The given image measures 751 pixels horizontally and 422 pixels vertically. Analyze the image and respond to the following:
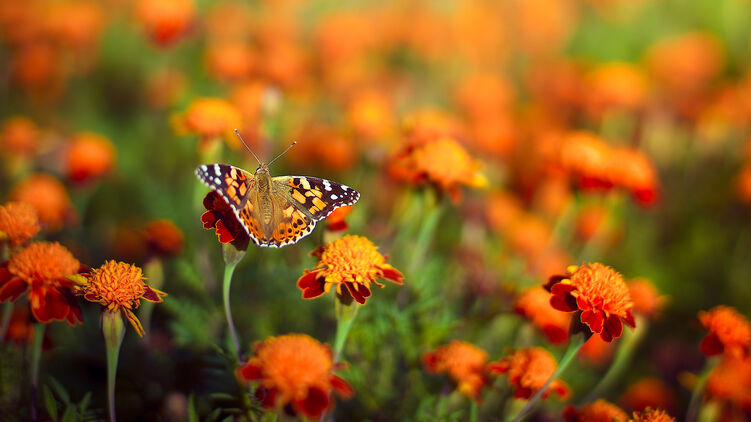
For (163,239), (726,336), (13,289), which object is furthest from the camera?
(163,239)

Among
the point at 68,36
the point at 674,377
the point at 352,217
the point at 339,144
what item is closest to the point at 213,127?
the point at 352,217

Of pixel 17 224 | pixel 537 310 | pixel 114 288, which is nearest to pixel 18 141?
pixel 17 224

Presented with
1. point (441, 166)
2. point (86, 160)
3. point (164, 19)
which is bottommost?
point (86, 160)

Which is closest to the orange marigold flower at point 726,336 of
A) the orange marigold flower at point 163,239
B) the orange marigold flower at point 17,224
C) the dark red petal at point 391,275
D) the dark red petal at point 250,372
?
the dark red petal at point 391,275

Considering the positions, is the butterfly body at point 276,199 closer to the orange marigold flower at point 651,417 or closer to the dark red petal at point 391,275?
the dark red petal at point 391,275

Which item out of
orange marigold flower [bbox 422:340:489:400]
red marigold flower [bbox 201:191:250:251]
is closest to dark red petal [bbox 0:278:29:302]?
red marigold flower [bbox 201:191:250:251]

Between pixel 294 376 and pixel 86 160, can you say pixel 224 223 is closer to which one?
pixel 294 376

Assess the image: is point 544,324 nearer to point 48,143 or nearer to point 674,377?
point 674,377
